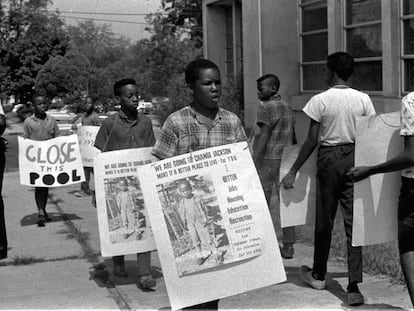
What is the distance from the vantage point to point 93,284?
21.5ft

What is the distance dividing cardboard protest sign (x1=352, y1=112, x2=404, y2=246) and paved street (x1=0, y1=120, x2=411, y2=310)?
0.78m

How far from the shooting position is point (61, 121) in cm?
3816

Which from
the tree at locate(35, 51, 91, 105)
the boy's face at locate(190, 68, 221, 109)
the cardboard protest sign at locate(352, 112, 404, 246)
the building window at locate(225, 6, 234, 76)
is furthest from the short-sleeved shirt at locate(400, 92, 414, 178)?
the tree at locate(35, 51, 91, 105)

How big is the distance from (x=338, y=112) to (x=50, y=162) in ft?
17.2

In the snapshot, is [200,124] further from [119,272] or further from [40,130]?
[40,130]

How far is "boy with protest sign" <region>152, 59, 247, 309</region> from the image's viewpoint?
14.8 feet

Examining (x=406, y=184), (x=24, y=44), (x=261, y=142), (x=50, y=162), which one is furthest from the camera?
(x=24, y=44)

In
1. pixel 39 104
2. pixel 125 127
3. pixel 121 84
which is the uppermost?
pixel 121 84

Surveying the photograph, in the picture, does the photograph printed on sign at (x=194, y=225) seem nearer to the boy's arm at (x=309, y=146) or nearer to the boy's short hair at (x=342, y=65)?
the boy's arm at (x=309, y=146)

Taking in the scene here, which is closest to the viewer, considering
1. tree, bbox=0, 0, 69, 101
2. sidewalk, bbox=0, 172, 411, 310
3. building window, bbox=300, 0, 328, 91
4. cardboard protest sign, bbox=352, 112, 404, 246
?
cardboard protest sign, bbox=352, 112, 404, 246

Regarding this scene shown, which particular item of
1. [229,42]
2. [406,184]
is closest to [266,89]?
[406,184]

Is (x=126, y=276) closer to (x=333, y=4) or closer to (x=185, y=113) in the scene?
(x=185, y=113)

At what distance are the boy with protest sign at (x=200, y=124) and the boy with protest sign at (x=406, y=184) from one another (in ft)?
3.27

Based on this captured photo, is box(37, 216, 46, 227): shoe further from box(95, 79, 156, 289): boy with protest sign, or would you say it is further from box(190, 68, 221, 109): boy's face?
box(190, 68, 221, 109): boy's face
